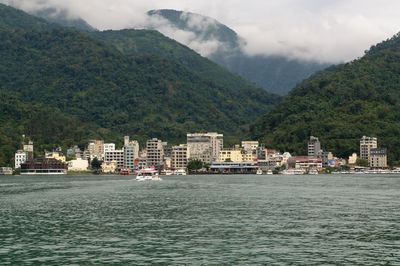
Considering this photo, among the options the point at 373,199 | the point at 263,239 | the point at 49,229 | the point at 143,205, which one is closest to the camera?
the point at 263,239

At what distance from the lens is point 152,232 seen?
5362 cm

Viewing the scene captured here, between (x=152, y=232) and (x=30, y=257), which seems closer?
(x=30, y=257)

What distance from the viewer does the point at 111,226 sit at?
5816 centimetres

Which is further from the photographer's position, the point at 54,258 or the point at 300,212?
the point at 300,212

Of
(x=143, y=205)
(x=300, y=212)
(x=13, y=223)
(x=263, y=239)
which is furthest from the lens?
(x=143, y=205)

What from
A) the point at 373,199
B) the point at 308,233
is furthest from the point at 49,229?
the point at 373,199

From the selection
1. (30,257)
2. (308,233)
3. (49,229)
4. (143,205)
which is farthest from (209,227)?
(143,205)

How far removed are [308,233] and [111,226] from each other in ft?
65.9

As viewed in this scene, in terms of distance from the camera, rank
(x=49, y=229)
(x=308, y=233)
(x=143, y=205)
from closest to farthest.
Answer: (x=308, y=233) → (x=49, y=229) → (x=143, y=205)

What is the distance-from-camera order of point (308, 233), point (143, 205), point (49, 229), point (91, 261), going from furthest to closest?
point (143, 205) < point (49, 229) < point (308, 233) < point (91, 261)

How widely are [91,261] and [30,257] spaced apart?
5.01 meters

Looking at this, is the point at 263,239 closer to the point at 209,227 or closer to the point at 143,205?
the point at 209,227

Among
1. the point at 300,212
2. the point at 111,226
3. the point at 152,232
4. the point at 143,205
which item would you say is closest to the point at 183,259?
the point at 152,232

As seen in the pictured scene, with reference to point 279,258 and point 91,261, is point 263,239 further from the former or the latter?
point 91,261
